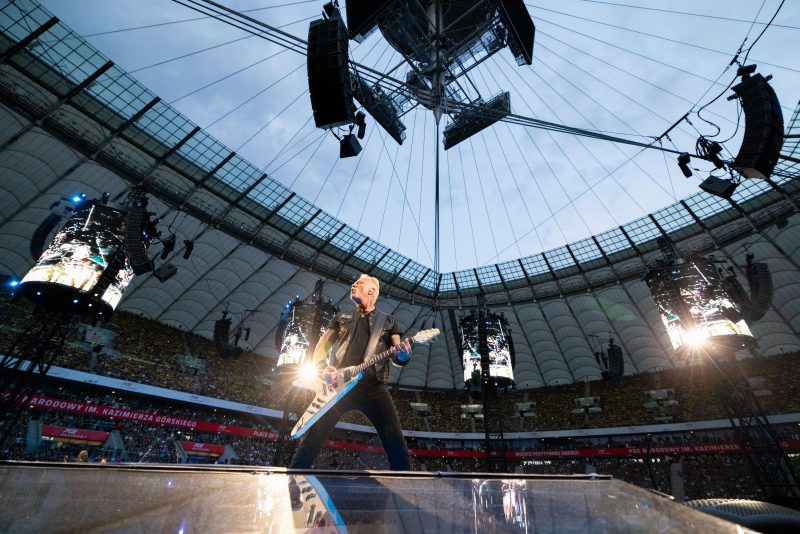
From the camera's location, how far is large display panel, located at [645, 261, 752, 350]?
15039 mm

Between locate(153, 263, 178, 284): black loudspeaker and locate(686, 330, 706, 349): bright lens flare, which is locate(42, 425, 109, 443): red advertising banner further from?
locate(686, 330, 706, 349): bright lens flare

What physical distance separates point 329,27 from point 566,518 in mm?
9564

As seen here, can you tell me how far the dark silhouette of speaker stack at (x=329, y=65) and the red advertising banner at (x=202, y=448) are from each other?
1054 inches

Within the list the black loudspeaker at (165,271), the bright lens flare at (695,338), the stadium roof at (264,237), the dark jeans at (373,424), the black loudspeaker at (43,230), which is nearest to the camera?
the dark jeans at (373,424)

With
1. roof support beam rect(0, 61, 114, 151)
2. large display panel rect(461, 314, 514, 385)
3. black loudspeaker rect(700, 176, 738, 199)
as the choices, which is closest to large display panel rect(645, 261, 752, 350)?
black loudspeaker rect(700, 176, 738, 199)

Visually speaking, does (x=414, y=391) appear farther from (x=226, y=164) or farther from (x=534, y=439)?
(x=226, y=164)

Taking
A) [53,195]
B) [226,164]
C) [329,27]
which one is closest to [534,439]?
[226,164]

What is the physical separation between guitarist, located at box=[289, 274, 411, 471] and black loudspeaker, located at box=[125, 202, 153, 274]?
41.9 feet

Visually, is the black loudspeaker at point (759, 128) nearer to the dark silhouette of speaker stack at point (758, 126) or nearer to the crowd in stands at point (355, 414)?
the dark silhouette of speaker stack at point (758, 126)

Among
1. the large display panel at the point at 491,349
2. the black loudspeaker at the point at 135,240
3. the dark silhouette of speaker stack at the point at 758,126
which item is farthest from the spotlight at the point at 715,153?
the black loudspeaker at the point at 135,240

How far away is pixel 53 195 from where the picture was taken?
21.5 m

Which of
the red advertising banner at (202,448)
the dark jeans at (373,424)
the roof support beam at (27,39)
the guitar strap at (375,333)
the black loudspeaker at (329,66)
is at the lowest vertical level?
the red advertising banner at (202,448)

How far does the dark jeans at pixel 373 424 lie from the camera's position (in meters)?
3.88

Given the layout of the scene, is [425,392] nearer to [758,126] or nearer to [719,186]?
[719,186]
